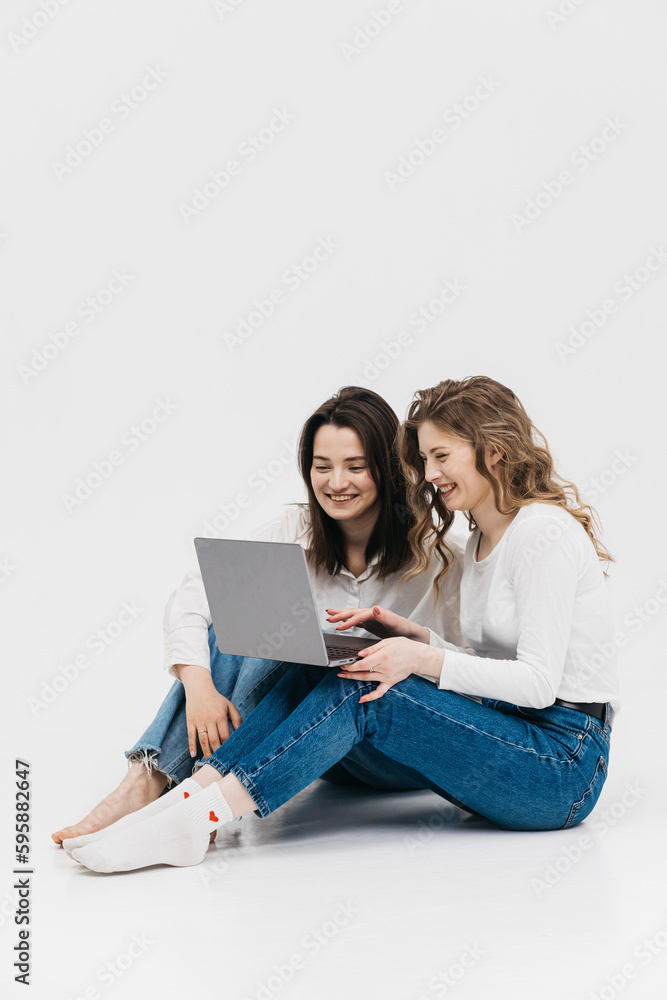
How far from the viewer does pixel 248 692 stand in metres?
2.41

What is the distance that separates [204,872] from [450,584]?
89cm

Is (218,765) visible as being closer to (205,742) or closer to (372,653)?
(205,742)

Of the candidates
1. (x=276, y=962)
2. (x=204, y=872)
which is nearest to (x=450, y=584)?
(x=204, y=872)

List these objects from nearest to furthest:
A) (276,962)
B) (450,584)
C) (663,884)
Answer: (276,962) → (663,884) → (450,584)

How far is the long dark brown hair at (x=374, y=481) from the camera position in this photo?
2.49 meters

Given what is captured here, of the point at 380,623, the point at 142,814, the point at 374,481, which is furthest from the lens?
the point at 374,481

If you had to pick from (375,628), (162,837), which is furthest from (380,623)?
(162,837)

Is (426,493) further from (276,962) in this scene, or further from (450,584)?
(276,962)

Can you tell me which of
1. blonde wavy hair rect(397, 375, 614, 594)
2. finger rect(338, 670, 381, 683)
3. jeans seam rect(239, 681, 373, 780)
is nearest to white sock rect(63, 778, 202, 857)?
jeans seam rect(239, 681, 373, 780)

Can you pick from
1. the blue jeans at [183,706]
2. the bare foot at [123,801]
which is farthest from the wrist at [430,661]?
the bare foot at [123,801]

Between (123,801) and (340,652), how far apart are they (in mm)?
599

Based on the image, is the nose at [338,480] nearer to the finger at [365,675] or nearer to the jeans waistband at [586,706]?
the finger at [365,675]

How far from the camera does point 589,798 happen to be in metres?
2.19

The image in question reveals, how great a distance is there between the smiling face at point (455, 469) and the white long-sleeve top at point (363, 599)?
12.1 inches
